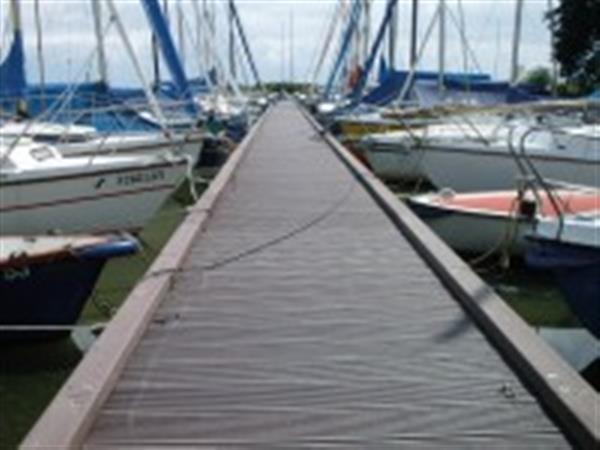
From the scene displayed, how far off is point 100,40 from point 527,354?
15.9 metres

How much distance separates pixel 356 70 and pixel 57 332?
30354mm

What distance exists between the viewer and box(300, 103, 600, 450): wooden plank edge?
4.13 metres

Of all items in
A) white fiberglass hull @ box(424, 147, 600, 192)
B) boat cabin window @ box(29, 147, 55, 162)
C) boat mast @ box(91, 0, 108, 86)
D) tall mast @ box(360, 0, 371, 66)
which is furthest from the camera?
tall mast @ box(360, 0, 371, 66)

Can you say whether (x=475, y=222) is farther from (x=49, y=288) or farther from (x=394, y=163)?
(x=394, y=163)

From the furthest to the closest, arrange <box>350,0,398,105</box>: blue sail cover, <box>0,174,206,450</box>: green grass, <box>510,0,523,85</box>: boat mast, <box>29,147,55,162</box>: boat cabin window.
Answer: <box>350,0,398,105</box>: blue sail cover, <box>510,0,523,85</box>: boat mast, <box>29,147,55,162</box>: boat cabin window, <box>0,174,206,450</box>: green grass

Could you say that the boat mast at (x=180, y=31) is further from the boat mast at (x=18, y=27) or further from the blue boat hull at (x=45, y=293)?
the blue boat hull at (x=45, y=293)

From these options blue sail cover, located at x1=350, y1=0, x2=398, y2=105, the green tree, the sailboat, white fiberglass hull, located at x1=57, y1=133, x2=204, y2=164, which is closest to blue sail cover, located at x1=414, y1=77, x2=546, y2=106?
blue sail cover, located at x1=350, y1=0, x2=398, y2=105

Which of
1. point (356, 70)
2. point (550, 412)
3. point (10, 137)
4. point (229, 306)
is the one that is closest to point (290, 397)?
point (550, 412)

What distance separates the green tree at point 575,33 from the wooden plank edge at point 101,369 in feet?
143

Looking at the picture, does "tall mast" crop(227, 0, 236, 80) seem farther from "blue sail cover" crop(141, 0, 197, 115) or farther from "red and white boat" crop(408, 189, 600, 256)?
"red and white boat" crop(408, 189, 600, 256)

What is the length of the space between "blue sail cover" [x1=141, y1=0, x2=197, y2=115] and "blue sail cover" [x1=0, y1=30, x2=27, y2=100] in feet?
7.84

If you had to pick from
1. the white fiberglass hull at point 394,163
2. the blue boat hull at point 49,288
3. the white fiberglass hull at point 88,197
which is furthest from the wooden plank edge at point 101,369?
the white fiberglass hull at point 394,163

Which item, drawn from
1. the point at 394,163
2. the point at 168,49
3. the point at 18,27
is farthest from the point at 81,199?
the point at 394,163

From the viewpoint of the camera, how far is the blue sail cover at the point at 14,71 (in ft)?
59.9
